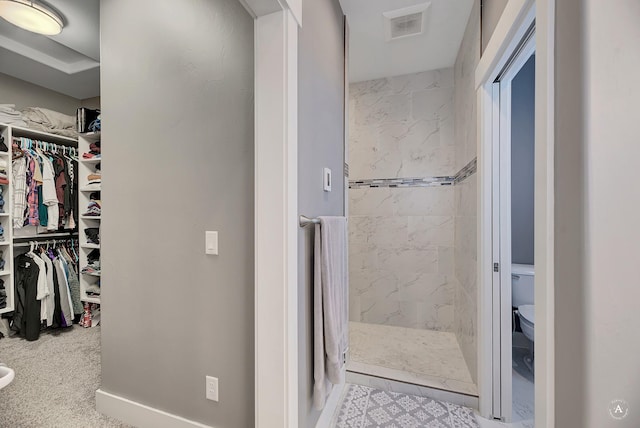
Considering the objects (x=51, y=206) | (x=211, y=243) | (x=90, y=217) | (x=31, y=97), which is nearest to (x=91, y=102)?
(x=31, y=97)

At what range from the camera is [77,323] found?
3035 millimetres

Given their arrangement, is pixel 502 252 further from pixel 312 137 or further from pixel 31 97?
pixel 31 97

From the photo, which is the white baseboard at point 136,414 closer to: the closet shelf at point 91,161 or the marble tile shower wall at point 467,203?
the marble tile shower wall at point 467,203

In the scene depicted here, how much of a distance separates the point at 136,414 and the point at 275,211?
148 centimetres

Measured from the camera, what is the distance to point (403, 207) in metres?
2.89

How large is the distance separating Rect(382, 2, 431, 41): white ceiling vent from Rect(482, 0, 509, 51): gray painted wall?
0.41 meters

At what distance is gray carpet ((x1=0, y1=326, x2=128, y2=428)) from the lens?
5.22 ft

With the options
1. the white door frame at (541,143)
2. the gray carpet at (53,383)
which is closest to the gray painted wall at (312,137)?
the white door frame at (541,143)

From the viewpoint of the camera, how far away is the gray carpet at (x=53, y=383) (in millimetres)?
1590

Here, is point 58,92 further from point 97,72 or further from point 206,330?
point 206,330

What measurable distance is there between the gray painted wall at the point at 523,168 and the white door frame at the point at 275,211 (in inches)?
89.8

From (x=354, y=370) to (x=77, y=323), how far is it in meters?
3.07

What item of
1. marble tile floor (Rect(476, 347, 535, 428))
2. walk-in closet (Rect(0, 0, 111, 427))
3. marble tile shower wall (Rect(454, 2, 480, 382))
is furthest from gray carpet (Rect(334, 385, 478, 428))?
walk-in closet (Rect(0, 0, 111, 427))

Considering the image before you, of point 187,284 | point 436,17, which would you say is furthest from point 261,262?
point 436,17
